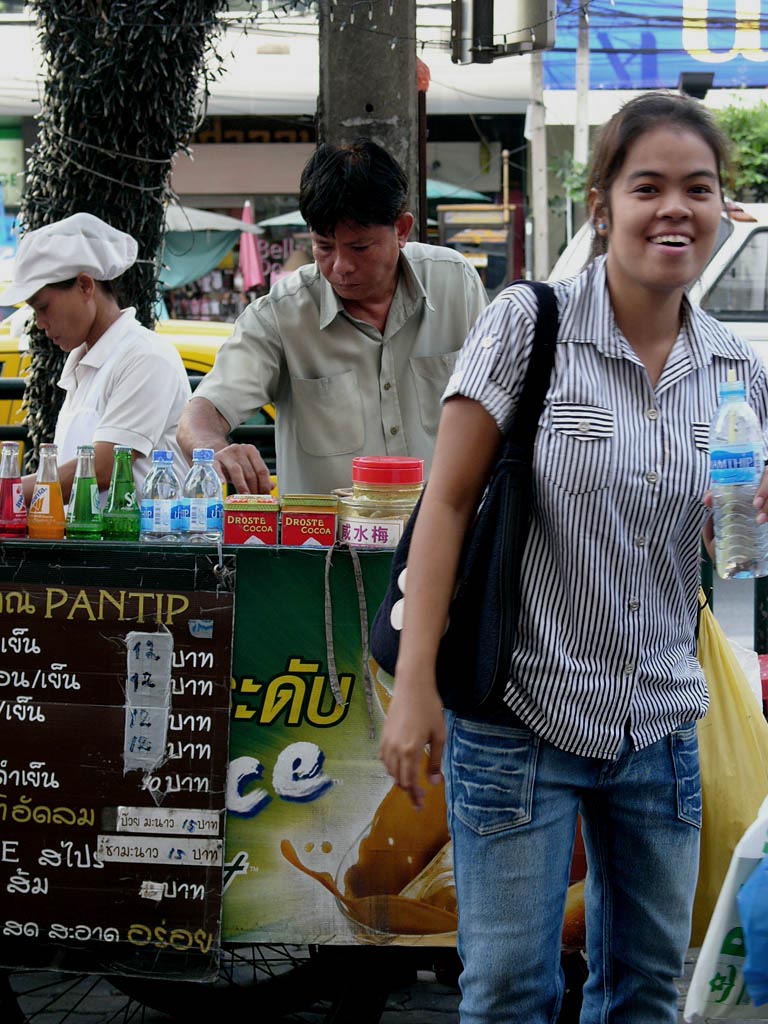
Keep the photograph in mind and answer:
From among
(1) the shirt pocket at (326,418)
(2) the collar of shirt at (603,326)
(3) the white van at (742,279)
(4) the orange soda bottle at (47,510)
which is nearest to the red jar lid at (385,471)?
(1) the shirt pocket at (326,418)

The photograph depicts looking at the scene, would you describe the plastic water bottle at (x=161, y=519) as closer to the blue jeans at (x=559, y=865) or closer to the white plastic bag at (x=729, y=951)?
the blue jeans at (x=559, y=865)

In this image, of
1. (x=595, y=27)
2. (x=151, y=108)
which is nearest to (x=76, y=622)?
(x=151, y=108)

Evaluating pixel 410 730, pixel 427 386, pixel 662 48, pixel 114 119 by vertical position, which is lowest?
pixel 410 730

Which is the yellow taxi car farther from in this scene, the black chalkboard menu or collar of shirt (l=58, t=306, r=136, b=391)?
the black chalkboard menu

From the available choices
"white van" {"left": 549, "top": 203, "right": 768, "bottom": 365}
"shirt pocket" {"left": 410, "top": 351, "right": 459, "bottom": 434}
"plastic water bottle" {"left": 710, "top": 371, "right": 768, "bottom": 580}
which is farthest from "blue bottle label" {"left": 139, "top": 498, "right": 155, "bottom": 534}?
"white van" {"left": 549, "top": 203, "right": 768, "bottom": 365}

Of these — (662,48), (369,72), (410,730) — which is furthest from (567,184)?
(410,730)

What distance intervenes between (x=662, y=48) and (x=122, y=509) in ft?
56.4

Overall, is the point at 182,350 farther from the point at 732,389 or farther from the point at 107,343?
the point at 732,389

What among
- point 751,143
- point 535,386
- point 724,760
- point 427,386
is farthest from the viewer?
point 751,143

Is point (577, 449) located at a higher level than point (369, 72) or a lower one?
lower

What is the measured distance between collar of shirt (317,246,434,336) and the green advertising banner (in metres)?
0.94

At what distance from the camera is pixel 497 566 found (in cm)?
205

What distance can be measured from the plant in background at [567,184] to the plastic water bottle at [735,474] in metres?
16.5

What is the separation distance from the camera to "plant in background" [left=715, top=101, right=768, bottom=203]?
16250 mm
